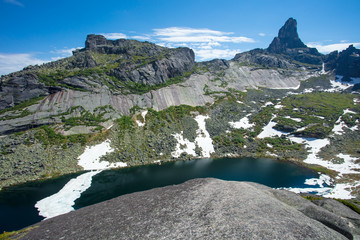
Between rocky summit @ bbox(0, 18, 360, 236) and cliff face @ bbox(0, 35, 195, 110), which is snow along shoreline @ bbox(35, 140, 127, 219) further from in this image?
cliff face @ bbox(0, 35, 195, 110)

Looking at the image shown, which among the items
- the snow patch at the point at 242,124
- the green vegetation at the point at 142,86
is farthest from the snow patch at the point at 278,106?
the green vegetation at the point at 142,86

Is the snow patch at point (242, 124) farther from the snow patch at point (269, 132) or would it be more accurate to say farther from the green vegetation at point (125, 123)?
the green vegetation at point (125, 123)

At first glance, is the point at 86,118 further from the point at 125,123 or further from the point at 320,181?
the point at 320,181

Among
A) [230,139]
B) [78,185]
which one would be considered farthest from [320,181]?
[78,185]

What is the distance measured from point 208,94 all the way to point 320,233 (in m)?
122

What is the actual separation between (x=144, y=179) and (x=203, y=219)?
42.6 meters

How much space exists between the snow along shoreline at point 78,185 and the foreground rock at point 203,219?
23.0 m

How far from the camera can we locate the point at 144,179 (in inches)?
2154

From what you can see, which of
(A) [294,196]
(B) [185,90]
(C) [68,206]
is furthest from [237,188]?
(B) [185,90]

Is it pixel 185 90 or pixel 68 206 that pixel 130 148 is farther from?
pixel 185 90

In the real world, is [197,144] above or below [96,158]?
below

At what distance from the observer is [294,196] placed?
21562mm

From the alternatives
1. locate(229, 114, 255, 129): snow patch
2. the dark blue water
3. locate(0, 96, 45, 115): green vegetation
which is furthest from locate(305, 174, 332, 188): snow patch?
locate(0, 96, 45, 115): green vegetation

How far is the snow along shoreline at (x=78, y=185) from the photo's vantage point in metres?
39.9
